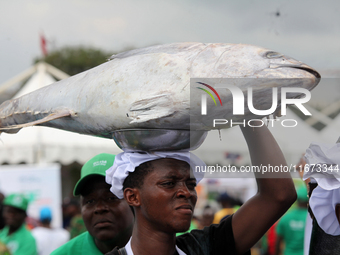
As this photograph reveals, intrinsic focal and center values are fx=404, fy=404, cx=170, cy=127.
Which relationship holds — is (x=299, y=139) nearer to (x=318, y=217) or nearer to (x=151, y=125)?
(x=318, y=217)

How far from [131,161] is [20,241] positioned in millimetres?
2831

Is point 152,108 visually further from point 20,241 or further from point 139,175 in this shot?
point 20,241

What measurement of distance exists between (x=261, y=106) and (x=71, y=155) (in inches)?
249

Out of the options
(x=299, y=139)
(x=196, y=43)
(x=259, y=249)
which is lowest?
(x=259, y=249)

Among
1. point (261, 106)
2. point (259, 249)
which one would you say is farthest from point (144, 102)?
point (259, 249)

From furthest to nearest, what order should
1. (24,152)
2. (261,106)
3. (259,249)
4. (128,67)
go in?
(24,152) → (259,249) → (128,67) → (261,106)

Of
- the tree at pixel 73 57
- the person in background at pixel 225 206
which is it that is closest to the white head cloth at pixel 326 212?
the person in background at pixel 225 206

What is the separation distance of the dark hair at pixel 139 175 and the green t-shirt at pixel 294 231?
3.90 metres

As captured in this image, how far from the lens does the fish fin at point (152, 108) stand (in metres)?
1.36

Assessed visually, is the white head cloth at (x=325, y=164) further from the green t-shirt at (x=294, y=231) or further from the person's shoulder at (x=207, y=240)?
the green t-shirt at (x=294, y=231)

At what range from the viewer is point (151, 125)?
1.45 meters

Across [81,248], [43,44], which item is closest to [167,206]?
[81,248]

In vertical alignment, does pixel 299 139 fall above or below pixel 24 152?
above

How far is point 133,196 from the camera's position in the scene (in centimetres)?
173
